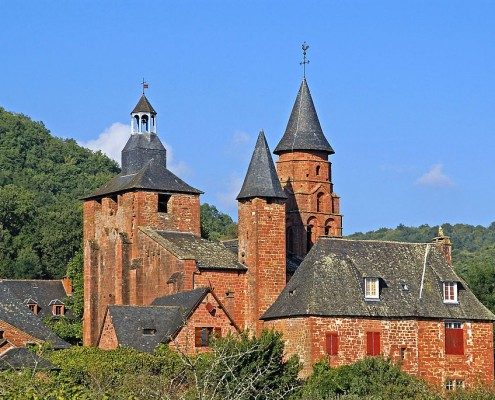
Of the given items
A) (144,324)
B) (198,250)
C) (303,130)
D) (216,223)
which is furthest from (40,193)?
(144,324)

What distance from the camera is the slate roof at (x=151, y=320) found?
61.1 meters

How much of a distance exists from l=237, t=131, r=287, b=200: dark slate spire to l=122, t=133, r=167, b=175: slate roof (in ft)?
21.4

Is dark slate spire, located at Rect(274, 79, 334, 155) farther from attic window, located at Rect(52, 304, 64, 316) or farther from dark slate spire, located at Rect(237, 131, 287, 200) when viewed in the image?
attic window, located at Rect(52, 304, 64, 316)

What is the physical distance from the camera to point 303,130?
79000 mm

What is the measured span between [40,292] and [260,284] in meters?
24.0

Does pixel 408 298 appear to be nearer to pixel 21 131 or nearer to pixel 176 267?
pixel 176 267

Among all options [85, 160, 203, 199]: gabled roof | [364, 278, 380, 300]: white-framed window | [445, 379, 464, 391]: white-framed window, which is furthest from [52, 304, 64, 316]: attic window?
[445, 379, 464, 391]: white-framed window

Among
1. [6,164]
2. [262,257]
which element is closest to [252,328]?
[262,257]

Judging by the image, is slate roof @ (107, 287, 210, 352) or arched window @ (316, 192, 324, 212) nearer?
slate roof @ (107, 287, 210, 352)

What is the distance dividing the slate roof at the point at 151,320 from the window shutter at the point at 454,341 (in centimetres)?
1111

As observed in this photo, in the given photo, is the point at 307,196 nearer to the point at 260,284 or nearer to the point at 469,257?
the point at 260,284

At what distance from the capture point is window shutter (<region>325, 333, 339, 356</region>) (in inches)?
2426

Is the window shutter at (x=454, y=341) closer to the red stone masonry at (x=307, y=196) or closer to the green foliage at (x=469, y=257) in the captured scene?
the red stone masonry at (x=307, y=196)

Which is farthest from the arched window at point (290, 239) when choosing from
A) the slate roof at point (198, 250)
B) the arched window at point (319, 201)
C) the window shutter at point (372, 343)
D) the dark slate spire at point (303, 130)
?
the window shutter at point (372, 343)
